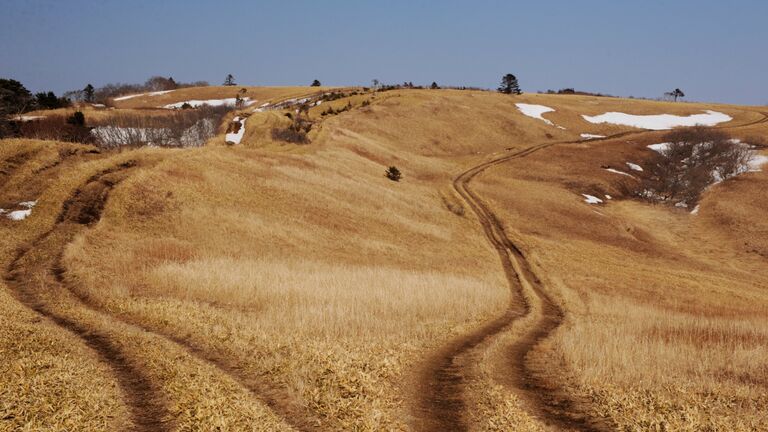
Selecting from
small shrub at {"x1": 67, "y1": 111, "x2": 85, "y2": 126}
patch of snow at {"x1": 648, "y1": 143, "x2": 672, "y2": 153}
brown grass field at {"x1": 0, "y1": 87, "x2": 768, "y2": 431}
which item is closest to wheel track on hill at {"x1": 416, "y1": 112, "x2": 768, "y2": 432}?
brown grass field at {"x1": 0, "y1": 87, "x2": 768, "y2": 431}

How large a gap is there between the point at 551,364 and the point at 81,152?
31690 mm

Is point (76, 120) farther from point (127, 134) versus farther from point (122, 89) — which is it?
point (122, 89)

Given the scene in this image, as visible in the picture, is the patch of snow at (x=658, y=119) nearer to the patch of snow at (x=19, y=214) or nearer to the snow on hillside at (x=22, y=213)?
the snow on hillside at (x=22, y=213)

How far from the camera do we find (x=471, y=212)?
46312 mm

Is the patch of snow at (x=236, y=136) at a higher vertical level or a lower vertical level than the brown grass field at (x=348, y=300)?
higher

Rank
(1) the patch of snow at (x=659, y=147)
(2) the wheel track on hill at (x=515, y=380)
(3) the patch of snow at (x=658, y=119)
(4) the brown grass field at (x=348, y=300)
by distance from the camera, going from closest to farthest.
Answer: (4) the brown grass field at (x=348, y=300)
(2) the wheel track on hill at (x=515, y=380)
(1) the patch of snow at (x=659, y=147)
(3) the patch of snow at (x=658, y=119)

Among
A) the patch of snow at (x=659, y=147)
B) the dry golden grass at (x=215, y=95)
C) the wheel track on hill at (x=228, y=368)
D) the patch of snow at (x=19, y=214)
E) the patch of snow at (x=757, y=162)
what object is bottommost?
the wheel track on hill at (x=228, y=368)

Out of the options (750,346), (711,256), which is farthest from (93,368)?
(711,256)

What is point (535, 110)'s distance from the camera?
110000 millimetres

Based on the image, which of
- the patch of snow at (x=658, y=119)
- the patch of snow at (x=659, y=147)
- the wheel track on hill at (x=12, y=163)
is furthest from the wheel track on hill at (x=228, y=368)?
the patch of snow at (x=658, y=119)

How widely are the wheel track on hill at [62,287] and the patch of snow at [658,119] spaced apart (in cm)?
10129

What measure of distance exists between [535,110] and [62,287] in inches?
4165

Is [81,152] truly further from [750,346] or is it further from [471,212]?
[750,346]

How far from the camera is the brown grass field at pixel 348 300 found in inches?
385
